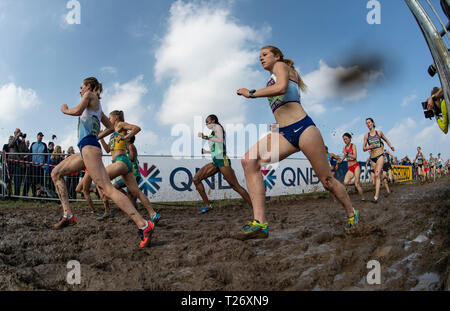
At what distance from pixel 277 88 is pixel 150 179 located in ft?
24.4

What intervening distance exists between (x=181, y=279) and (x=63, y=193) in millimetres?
2973

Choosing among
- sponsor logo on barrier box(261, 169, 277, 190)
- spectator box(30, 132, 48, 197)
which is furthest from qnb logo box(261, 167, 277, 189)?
spectator box(30, 132, 48, 197)

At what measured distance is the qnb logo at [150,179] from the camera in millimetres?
9414

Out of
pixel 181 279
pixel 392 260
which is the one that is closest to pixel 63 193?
pixel 181 279

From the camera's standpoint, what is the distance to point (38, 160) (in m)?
9.23

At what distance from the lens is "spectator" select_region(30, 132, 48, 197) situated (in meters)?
9.02

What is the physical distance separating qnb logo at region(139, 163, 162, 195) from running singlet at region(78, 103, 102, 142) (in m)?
5.84

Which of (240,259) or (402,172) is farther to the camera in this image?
(402,172)

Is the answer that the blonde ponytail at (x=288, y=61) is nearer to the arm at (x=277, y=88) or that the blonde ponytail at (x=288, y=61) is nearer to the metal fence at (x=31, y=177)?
the arm at (x=277, y=88)

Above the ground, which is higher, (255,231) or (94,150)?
(94,150)

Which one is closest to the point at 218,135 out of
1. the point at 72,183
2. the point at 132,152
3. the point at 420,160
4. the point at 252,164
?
the point at 132,152

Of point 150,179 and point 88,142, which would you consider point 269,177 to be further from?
point 88,142

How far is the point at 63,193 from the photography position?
14.3 feet
